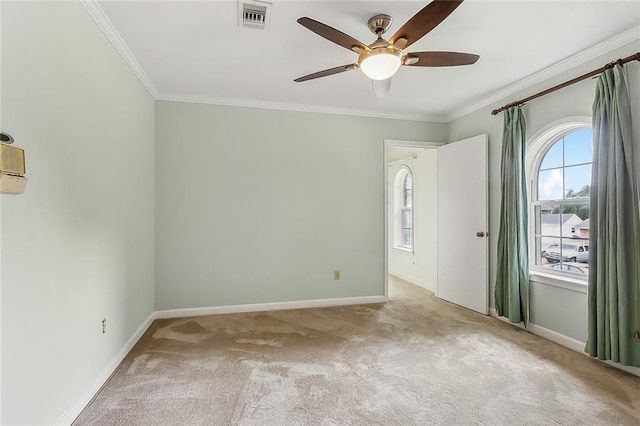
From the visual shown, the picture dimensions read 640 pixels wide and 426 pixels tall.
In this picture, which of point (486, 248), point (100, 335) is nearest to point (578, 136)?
point (486, 248)

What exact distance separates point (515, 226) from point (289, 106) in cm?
290

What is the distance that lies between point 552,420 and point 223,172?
3595 mm

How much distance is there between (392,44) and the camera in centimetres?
196

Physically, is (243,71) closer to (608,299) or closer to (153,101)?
(153,101)

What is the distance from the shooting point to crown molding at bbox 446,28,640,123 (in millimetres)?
2404

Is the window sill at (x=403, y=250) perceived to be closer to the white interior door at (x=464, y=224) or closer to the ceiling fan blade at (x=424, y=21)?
the white interior door at (x=464, y=224)

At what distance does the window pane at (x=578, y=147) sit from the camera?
285 cm

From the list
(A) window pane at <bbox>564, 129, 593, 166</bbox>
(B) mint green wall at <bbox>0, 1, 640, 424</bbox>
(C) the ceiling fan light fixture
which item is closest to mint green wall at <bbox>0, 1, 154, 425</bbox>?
(B) mint green wall at <bbox>0, 1, 640, 424</bbox>

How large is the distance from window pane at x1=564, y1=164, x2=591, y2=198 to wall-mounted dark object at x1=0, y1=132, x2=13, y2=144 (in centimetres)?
402

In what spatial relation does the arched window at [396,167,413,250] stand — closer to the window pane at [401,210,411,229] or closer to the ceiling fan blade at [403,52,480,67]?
the window pane at [401,210,411,229]

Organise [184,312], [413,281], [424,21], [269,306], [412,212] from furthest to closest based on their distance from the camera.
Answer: [412,212]
[413,281]
[269,306]
[184,312]
[424,21]

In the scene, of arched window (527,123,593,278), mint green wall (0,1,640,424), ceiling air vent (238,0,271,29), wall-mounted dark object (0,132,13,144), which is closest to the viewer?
wall-mounted dark object (0,132,13,144)

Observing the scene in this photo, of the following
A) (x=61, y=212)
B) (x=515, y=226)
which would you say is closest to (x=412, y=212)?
(x=515, y=226)

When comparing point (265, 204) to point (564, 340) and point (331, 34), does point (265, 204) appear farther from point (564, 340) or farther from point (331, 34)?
point (564, 340)
